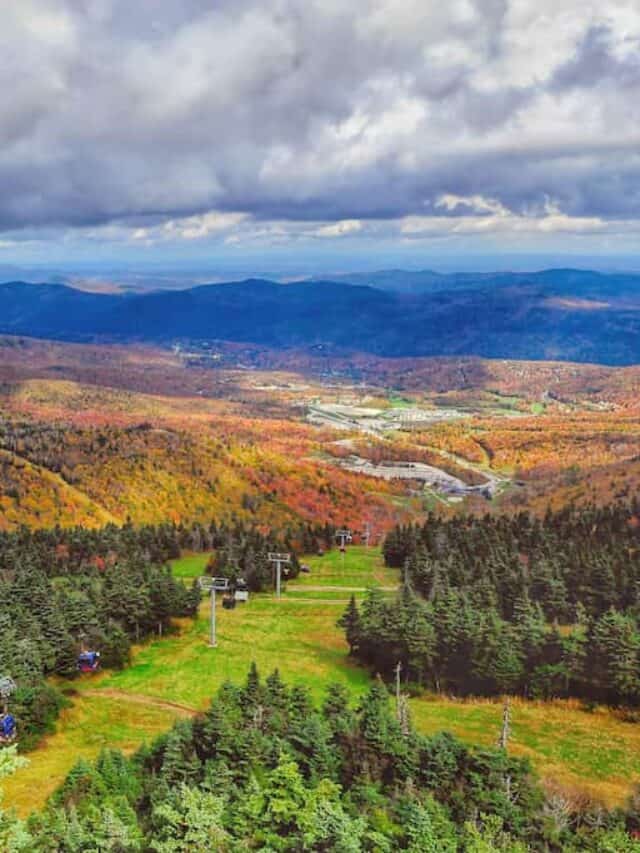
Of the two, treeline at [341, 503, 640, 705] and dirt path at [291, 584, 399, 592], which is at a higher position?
treeline at [341, 503, 640, 705]

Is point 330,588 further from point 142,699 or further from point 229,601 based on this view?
point 142,699

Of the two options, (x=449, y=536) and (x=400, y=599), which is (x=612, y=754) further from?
(x=449, y=536)

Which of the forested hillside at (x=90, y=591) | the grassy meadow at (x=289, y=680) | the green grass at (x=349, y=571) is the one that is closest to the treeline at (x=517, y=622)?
the grassy meadow at (x=289, y=680)

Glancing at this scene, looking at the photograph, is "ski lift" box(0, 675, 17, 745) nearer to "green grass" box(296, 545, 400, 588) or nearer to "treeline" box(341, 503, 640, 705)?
"treeline" box(341, 503, 640, 705)

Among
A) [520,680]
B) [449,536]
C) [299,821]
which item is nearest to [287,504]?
[449,536]

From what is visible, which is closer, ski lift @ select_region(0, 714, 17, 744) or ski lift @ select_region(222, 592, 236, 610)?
ski lift @ select_region(0, 714, 17, 744)

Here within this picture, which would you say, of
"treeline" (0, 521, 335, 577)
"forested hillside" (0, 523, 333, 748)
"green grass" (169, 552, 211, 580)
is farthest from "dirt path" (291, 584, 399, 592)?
"green grass" (169, 552, 211, 580)

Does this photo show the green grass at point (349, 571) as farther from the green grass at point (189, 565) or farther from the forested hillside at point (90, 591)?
the green grass at point (189, 565)
